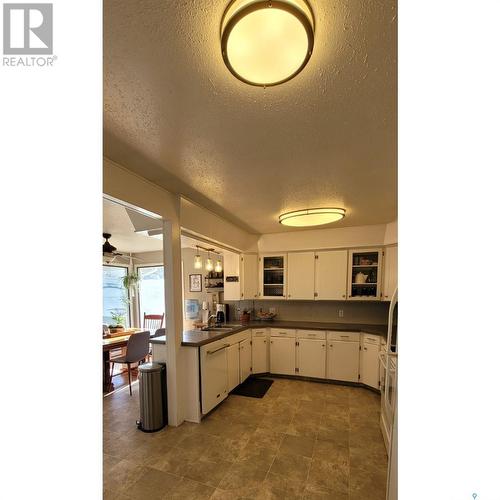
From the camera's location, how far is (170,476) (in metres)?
1.82

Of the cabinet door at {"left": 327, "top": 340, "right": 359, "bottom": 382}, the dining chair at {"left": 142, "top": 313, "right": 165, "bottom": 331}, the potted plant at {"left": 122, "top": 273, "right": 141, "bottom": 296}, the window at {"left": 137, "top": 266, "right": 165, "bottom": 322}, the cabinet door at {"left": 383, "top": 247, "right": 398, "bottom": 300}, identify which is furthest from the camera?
the window at {"left": 137, "top": 266, "right": 165, "bottom": 322}

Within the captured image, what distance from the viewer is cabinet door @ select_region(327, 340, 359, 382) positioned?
3504 mm

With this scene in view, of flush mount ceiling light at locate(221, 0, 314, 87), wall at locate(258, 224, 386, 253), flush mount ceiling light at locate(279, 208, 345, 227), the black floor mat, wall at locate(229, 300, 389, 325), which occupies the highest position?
flush mount ceiling light at locate(221, 0, 314, 87)

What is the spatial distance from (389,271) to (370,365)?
1388 millimetres

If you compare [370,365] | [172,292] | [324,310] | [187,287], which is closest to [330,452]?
[370,365]

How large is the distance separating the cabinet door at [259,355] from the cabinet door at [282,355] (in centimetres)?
10

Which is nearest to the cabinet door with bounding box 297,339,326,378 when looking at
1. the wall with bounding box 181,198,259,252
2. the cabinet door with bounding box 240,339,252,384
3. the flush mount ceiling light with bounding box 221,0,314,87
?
the cabinet door with bounding box 240,339,252,384

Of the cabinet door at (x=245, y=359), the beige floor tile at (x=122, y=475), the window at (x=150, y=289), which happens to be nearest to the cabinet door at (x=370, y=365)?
the cabinet door at (x=245, y=359)

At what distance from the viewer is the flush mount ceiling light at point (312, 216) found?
8.79 feet

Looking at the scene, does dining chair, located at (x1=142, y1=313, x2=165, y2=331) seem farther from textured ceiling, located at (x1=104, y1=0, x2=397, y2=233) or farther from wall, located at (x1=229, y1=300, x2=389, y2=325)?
textured ceiling, located at (x1=104, y1=0, x2=397, y2=233)

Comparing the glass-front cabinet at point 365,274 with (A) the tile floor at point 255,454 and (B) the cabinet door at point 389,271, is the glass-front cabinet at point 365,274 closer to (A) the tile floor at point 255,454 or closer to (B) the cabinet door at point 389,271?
(B) the cabinet door at point 389,271

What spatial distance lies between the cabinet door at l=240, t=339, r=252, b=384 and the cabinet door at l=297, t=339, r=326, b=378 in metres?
0.79
